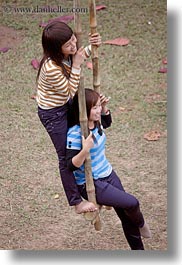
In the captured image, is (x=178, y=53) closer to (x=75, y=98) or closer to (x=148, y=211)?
(x=75, y=98)

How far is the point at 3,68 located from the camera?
407 cm

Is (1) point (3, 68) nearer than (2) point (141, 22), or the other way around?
(1) point (3, 68)

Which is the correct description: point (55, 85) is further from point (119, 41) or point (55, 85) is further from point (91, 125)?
point (119, 41)

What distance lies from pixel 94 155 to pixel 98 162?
1.2 inches

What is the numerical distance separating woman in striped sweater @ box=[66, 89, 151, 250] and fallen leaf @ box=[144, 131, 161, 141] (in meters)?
1.15

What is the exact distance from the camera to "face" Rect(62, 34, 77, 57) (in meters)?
2.04

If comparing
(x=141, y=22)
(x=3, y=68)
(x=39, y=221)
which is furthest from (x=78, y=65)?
(x=141, y=22)

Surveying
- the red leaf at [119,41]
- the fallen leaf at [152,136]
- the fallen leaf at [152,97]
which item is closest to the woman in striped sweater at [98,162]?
the fallen leaf at [152,136]

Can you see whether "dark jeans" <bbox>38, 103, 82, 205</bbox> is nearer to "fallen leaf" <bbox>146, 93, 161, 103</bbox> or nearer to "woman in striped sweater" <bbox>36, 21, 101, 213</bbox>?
"woman in striped sweater" <bbox>36, 21, 101, 213</bbox>

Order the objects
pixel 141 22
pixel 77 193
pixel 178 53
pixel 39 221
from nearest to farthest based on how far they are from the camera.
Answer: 1. pixel 77 193
2. pixel 178 53
3. pixel 39 221
4. pixel 141 22

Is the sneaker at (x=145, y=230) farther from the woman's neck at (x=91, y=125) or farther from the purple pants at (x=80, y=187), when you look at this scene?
the woman's neck at (x=91, y=125)

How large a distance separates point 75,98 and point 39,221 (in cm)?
95

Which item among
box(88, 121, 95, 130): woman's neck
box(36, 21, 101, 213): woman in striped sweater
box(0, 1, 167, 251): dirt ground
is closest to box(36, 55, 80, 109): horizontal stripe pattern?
box(36, 21, 101, 213): woman in striped sweater

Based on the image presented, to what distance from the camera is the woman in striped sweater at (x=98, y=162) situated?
213 centimetres
